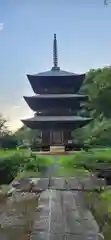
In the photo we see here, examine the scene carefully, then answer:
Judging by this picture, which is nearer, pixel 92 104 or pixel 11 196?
pixel 11 196

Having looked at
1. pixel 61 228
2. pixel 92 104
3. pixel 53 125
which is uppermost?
pixel 92 104

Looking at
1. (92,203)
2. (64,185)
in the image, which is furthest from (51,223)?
(64,185)

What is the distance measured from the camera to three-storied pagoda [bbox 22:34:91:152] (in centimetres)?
3219

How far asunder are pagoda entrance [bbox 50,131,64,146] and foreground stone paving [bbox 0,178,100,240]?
20.1 meters

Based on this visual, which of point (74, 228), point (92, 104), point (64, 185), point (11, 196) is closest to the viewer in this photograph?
point (74, 228)

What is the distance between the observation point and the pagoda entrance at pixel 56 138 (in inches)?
1270

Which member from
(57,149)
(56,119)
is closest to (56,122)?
(56,119)

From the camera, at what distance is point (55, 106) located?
33.3 metres

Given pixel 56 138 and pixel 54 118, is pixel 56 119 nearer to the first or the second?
pixel 54 118

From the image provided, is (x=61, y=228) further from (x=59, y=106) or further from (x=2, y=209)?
(x=59, y=106)

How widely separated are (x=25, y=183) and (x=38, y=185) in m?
0.58

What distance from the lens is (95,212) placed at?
28.8 ft

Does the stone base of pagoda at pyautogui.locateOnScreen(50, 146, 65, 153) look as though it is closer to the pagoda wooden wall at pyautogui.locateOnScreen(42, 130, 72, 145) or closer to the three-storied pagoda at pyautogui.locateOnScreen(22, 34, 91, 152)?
the three-storied pagoda at pyautogui.locateOnScreen(22, 34, 91, 152)

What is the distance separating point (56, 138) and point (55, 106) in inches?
111
